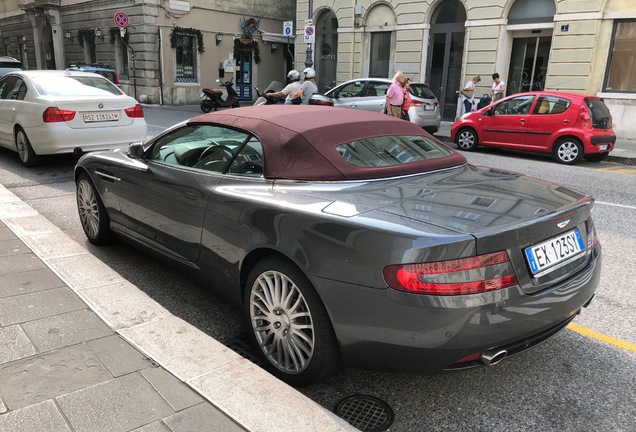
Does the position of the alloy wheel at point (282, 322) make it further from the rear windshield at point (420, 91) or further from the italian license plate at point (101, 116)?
the rear windshield at point (420, 91)

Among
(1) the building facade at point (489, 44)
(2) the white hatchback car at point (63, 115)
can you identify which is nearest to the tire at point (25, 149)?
(2) the white hatchback car at point (63, 115)

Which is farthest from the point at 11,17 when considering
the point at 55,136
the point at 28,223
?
the point at 28,223

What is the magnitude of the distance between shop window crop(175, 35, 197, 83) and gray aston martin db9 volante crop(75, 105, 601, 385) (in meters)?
23.7

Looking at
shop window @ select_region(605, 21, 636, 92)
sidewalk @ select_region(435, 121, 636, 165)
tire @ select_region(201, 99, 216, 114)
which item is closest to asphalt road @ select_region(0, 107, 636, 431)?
sidewalk @ select_region(435, 121, 636, 165)

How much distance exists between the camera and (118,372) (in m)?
2.65

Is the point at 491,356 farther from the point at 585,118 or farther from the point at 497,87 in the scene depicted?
the point at 497,87

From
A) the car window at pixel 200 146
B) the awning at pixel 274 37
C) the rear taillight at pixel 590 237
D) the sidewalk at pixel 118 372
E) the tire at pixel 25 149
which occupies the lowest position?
the sidewalk at pixel 118 372

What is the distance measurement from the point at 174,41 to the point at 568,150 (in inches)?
784

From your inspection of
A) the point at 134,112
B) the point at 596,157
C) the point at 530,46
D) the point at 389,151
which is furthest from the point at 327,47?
the point at 389,151

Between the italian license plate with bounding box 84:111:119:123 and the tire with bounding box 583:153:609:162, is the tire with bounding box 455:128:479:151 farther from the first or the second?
the italian license plate with bounding box 84:111:119:123

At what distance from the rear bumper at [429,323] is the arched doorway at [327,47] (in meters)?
21.6

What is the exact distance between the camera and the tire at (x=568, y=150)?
11.0 meters

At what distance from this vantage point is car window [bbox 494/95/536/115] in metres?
11.7

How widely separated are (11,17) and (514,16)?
36082mm
